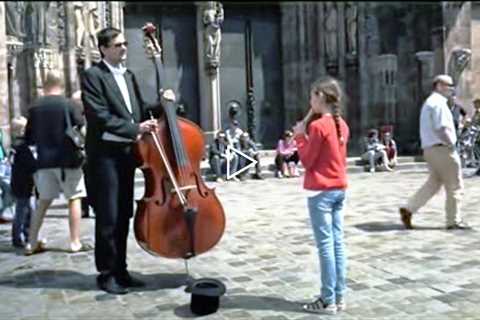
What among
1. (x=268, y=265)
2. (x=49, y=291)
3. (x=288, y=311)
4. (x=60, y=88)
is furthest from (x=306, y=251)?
(x=60, y=88)

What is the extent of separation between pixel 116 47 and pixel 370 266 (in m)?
2.55

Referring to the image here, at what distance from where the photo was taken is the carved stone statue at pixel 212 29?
1780cm

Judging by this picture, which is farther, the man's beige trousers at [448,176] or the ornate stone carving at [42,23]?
the ornate stone carving at [42,23]

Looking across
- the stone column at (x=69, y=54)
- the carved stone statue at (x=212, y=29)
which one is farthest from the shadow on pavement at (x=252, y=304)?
the carved stone statue at (x=212, y=29)

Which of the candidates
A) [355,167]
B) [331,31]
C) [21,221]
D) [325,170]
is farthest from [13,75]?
[325,170]

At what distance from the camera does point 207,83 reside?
18.1 metres

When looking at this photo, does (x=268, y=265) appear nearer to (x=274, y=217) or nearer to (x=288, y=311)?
(x=288, y=311)

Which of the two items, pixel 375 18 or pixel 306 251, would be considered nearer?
pixel 306 251

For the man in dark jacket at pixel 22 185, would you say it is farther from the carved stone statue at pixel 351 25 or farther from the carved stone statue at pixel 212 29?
the carved stone statue at pixel 351 25

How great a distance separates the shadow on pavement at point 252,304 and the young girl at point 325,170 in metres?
0.16

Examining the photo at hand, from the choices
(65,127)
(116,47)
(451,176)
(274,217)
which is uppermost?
(116,47)

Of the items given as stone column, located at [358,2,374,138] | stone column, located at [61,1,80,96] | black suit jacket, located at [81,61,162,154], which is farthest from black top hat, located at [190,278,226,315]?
stone column, located at [358,2,374,138]

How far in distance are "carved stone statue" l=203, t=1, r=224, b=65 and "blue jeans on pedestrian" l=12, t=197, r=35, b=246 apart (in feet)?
36.5

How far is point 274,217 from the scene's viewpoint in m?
8.43
